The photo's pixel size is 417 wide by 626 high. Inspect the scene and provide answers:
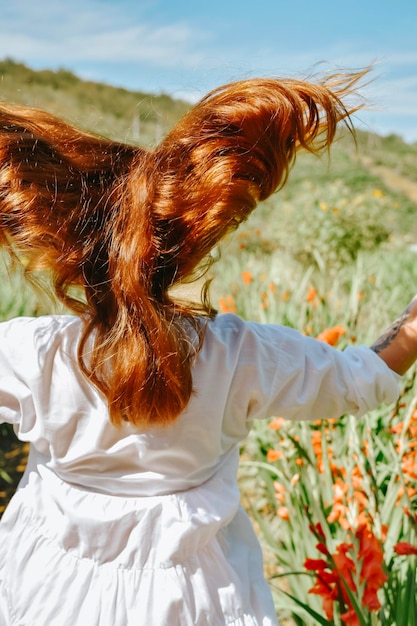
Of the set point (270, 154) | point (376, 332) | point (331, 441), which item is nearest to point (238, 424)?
point (270, 154)

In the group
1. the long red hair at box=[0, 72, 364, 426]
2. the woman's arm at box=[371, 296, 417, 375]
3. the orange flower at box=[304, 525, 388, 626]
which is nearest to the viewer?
the long red hair at box=[0, 72, 364, 426]

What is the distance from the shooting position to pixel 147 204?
89 centimetres

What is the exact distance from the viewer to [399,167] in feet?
110

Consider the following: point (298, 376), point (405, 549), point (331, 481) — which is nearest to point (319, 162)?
point (331, 481)

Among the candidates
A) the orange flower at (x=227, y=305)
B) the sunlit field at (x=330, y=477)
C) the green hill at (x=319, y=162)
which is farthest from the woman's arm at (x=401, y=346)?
the green hill at (x=319, y=162)

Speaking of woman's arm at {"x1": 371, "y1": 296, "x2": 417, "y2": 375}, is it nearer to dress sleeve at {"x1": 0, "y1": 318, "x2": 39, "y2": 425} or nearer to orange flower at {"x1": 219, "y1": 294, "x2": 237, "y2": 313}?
dress sleeve at {"x1": 0, "y1": 318, "x2": 39, "y2": 425}

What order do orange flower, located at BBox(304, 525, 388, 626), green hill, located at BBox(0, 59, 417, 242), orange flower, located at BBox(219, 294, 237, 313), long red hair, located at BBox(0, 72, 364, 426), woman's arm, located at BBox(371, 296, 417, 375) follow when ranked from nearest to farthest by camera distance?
long red hair, located at BBox(0, 72, 364, 426) → woman's arm, located at BBox(371, 296, 417, 375) → orange flower, located at BBox(304, 525, 388, 626) → orange flower, located at BBox(219, 294, 237, 313) → green hill, located at BBox(0, 59, 417, 242)

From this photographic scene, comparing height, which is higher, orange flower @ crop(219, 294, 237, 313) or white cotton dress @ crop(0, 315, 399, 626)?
white cotton dress @ crop(0, 315, 399, 626)

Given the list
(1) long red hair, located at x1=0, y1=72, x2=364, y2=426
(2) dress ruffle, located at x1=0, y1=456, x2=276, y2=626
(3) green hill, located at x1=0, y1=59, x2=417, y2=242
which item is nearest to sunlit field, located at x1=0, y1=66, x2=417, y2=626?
(1) long red hair, located at x1=0, y1=72, x2=364, y2=426

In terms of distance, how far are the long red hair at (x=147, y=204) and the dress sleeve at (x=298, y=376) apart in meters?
0.10

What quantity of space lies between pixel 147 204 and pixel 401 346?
0.48 metres

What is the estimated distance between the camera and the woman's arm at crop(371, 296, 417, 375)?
1025mm

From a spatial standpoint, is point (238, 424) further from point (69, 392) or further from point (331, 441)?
point (331, 441)

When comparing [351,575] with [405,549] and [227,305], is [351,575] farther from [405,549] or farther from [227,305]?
[227,305]
